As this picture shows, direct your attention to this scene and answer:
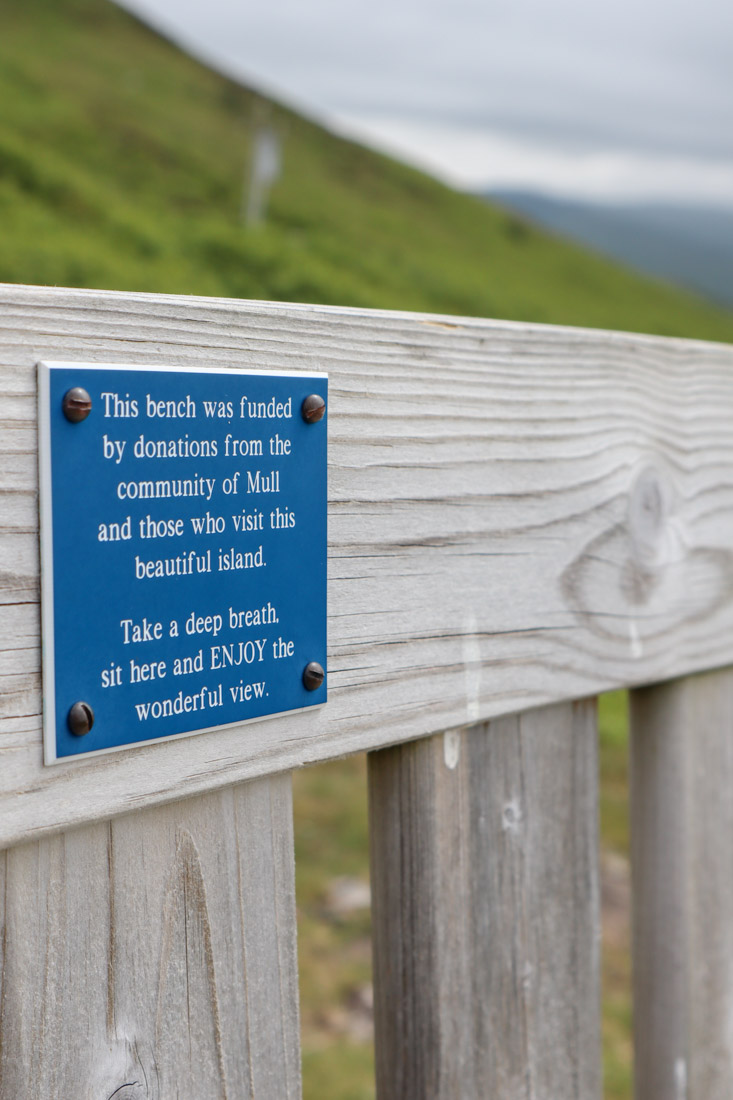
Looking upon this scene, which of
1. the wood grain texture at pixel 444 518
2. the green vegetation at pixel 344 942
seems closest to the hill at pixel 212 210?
the green vegetation at pixel 344 942

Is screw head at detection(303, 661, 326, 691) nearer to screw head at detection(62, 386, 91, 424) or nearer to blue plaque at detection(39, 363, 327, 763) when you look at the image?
blue plaque at detection(39, 363, 327, 763)

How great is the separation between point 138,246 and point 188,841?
257 inches

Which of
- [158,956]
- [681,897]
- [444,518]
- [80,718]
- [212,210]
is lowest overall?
[681,897]

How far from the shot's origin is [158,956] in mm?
620

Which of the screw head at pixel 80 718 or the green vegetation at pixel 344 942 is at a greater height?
the screw head at pixel 80 718

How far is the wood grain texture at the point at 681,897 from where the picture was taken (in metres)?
1.03

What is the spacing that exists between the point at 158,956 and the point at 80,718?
0.19 metres

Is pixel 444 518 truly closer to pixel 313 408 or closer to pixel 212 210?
pixel 313 408

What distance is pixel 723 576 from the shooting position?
1042mm

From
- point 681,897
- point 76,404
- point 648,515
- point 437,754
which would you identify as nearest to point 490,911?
point 437,754

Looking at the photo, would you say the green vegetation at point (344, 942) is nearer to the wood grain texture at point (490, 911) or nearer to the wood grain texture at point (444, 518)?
the wood grain texture at point (490, 911)

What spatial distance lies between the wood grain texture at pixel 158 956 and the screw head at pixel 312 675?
0.07 metres

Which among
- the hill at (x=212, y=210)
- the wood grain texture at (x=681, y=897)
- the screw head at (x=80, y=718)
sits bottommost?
the wood grain texture at (x=681, y=897)

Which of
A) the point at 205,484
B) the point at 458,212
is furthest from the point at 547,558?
the point at 458,212
